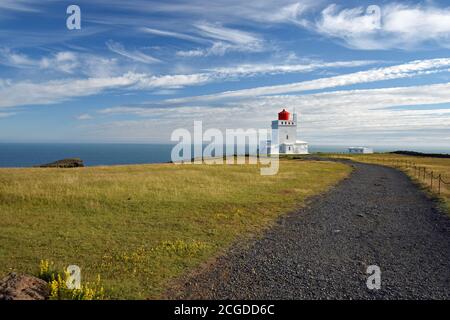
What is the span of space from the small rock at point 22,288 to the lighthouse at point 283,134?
3578 inches

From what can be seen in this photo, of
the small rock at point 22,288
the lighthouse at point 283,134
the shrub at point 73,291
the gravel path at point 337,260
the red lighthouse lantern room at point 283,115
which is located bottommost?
the gravel path at point 337,260

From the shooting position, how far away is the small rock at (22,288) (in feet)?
25.2

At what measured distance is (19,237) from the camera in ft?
46.1

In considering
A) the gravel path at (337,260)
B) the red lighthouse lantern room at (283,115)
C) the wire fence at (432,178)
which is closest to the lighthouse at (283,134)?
the red lighthouse lantern room at (283,115)

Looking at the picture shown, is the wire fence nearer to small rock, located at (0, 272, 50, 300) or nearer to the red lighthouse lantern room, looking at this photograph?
small rock, located at (0, 272, 50, 300)

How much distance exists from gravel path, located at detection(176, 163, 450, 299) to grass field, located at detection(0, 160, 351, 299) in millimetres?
1244

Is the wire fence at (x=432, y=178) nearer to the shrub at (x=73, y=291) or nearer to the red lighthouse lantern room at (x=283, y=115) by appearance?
the shrub at (x=73, y=291)

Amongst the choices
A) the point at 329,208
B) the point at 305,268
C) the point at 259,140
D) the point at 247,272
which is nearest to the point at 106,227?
the point at 247,272

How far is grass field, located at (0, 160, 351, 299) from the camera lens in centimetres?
1091

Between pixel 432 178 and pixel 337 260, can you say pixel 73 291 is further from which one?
pixel 432 178

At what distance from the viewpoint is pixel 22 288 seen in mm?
8023

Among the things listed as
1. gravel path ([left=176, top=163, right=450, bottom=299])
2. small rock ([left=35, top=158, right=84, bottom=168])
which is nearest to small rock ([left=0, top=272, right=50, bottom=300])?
gravel path ([left=176, top=163, right=450, bottom=299])

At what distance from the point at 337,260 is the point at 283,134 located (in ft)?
290
